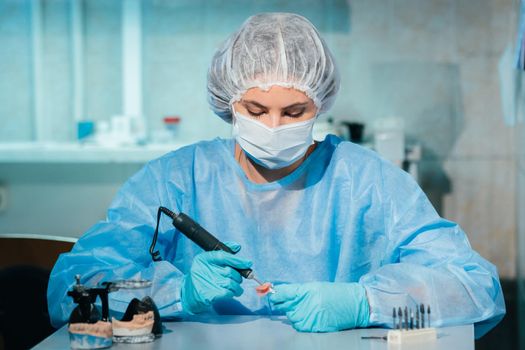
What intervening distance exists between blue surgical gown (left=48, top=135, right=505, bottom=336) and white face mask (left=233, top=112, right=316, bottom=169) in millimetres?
80

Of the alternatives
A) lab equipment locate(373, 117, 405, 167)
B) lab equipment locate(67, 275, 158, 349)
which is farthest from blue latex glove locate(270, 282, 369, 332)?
lab equipment locate(373, 117, 405, 167)

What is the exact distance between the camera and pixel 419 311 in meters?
1.57

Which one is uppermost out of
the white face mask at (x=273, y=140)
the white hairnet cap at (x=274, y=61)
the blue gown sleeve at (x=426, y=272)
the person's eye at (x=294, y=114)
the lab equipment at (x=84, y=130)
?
the white hairnet cap at (x=274, y=61)

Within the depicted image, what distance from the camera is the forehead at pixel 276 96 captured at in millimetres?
1766

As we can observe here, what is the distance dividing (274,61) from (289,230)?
1.14 feet

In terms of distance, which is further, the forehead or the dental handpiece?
the forehead

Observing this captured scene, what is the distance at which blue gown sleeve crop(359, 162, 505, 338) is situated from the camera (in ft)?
5.23

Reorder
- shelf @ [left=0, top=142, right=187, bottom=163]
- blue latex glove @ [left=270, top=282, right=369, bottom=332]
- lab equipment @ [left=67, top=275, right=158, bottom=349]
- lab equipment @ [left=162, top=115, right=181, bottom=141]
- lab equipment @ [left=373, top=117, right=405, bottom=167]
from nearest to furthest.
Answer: lab equipment @ [left=67, top=275, right=158, bottom=349] < blue latex glove @ [left=270, top=282, right=369, bottom=332] < lab equipment @ [left=373, top=117, right=405, bottom=167] < shelf @ [left=0, top=142, right=187, bottom=163] < lab equipment @ [left=162, top=115, right=181, bottom=141]

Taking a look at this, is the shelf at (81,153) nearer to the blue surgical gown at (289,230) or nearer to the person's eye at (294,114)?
the blue surgical gown at (289,230)

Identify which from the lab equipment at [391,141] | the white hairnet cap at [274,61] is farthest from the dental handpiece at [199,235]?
the lab equipment at [391,141]

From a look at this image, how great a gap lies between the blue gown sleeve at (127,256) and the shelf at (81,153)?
144 centimetres

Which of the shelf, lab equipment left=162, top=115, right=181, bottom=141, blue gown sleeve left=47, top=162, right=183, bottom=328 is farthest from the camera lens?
lab equipment left=162, top=115, right=181, bottom=141

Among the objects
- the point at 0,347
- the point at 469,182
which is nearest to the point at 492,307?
the point at 0,347

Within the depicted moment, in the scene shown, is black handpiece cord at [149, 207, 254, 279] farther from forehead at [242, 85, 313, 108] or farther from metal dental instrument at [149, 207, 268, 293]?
forehead at [242, 85, 313, 108]
